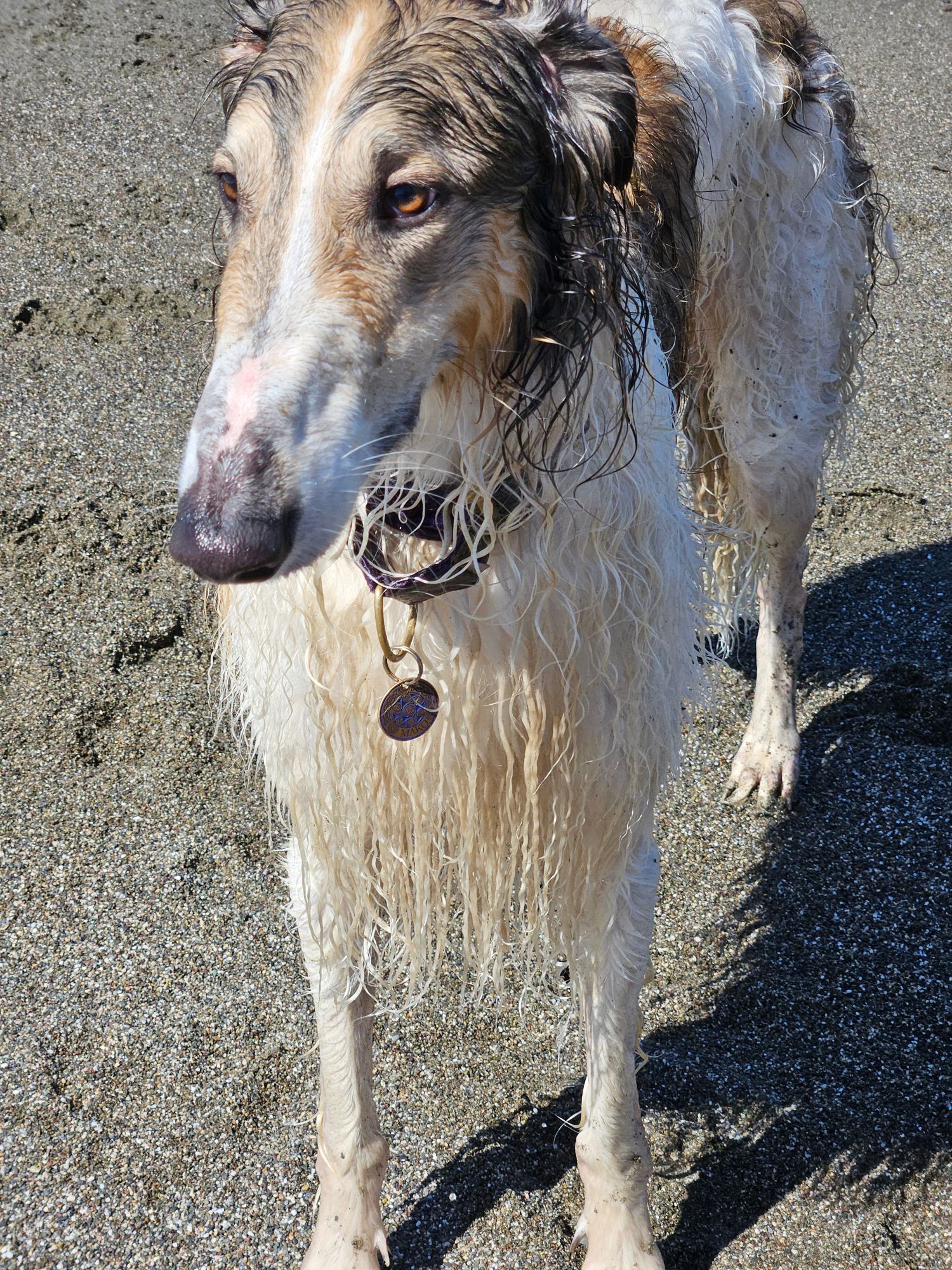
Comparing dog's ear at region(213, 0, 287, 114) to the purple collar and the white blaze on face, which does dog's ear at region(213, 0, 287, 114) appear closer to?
the white blaze on face

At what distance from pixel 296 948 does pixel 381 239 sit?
1.93 metres

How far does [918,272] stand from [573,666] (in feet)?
14.0

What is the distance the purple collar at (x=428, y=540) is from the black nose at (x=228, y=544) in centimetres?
35

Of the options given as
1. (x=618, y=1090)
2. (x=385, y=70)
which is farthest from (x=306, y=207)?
(x=618, y=1090)

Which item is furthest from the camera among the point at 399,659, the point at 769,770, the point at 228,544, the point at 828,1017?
the point at 769,770

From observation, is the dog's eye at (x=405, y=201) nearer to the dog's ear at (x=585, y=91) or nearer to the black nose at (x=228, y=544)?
the dog's ear at (x=585, y=91)

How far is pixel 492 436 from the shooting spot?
1.59m

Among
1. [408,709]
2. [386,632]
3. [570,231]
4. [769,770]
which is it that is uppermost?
[570,231]

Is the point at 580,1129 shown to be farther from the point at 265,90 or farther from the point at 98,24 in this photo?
the point at 98,24

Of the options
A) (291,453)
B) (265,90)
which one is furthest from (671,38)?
(291,453)

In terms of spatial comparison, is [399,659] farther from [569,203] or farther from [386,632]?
[569,203]

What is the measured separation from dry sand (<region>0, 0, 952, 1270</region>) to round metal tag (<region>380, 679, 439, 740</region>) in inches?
45.3

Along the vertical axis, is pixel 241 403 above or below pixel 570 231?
below

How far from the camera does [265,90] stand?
55.0 inches
